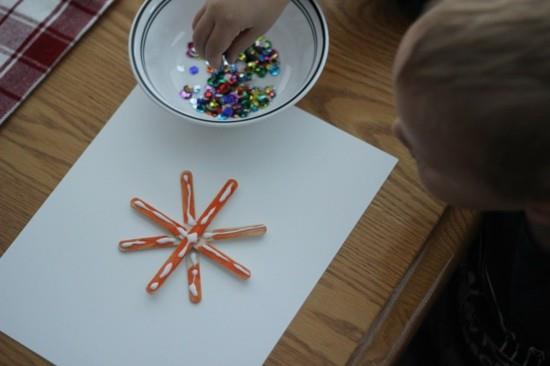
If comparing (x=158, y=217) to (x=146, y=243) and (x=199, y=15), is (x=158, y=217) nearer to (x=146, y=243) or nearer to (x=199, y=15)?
(x=146, y=243)

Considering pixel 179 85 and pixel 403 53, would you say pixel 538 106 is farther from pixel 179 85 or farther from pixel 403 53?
pixel 179 85

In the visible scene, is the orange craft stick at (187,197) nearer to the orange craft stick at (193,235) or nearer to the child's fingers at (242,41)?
the orange craft stick at (193,235)

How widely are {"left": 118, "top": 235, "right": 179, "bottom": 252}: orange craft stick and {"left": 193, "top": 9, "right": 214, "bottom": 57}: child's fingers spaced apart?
206mm

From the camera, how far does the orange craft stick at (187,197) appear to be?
0.69 m

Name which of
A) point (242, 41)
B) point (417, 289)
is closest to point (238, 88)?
point (242, 41)

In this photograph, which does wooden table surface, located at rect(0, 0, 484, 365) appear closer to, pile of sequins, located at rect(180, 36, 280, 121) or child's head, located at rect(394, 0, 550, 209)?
pile of sequins, located at rect(180, 36, 280, 121)

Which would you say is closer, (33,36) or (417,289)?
(417,289)

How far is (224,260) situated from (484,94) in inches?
12.3

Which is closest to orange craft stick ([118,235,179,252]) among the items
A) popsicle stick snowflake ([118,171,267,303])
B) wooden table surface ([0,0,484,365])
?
popsicle stick snowflake ([118,171,267,303])

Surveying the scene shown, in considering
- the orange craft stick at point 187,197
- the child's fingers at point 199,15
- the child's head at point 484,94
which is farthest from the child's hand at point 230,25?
the child's head at point 484,94

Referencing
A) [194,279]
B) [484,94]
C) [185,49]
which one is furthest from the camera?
[185,49]

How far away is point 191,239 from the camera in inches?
26.6

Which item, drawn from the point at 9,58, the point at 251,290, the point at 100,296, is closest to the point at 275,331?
the point at 251,290

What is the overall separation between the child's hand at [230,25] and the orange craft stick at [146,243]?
0.63 ft
